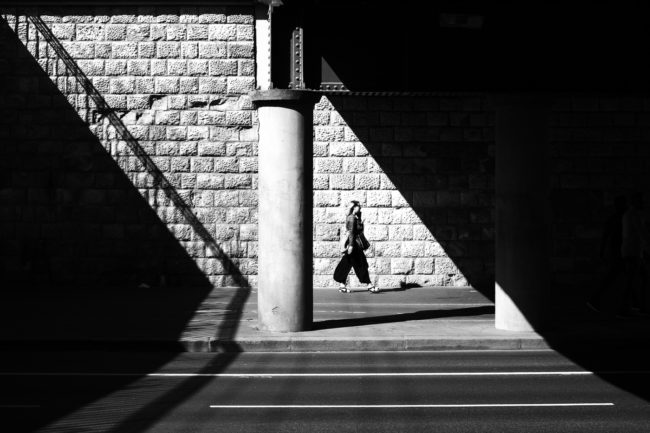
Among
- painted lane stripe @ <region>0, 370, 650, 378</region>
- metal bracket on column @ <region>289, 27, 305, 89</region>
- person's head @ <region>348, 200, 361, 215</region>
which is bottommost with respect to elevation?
painted lane stripe @ <region>0, 370, 650, 378</region>

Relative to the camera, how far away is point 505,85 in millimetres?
15938

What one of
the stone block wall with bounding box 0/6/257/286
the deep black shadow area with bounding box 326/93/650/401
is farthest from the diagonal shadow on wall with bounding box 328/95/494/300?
the stone block wall with bounding box 0/6/257/286

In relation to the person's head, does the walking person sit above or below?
below

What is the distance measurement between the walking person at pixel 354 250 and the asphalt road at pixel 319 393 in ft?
22.1

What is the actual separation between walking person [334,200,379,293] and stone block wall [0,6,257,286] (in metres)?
2.23

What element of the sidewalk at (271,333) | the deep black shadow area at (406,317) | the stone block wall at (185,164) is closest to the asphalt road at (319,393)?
the sidewalk at (271,333)

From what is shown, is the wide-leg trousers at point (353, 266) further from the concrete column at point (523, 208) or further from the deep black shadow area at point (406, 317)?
the concrete column at point (523, 208)

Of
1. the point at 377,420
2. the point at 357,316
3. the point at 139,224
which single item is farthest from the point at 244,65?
the point at 377,420

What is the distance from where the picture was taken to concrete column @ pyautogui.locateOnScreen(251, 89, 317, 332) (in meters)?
15.8

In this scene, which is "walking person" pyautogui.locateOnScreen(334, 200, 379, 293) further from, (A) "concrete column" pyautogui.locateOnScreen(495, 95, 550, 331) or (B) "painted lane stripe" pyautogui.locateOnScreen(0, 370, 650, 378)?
(B) "painted lane stripe" pyautogui.locateOnScreen(0, 370, 650, 378)

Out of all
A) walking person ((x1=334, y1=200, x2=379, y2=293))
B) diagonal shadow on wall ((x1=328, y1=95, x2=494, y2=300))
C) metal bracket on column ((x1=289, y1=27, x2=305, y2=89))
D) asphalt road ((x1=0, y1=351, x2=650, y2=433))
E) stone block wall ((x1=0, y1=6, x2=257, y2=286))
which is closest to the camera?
asphalt road ((x1=0, y1=351, x2=650, y2=433))

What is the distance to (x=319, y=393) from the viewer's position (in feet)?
37.5

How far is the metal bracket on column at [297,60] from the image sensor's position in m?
15.9

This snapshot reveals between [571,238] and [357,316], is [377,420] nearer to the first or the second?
[357,316]
